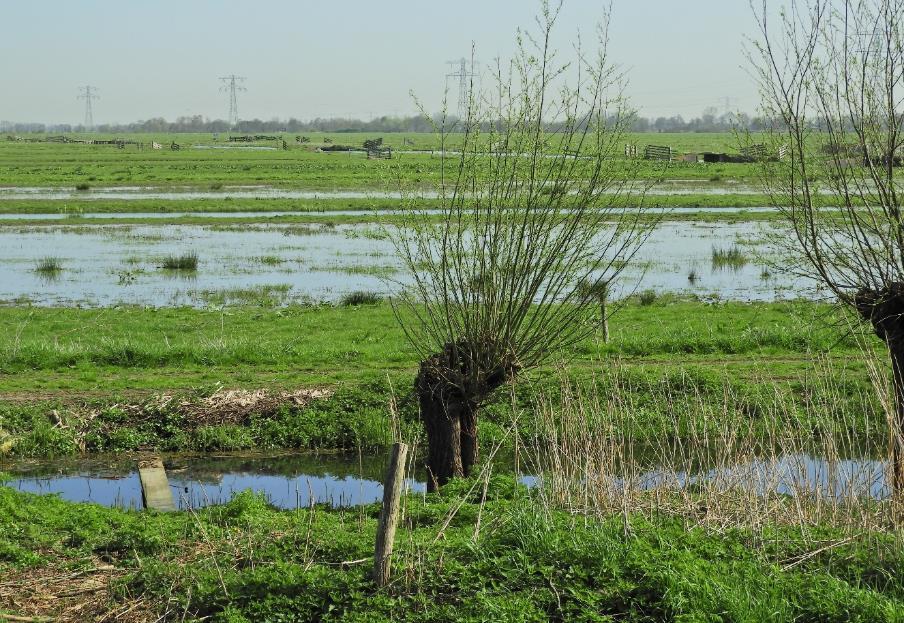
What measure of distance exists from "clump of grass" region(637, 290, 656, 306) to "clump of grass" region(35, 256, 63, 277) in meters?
18.2

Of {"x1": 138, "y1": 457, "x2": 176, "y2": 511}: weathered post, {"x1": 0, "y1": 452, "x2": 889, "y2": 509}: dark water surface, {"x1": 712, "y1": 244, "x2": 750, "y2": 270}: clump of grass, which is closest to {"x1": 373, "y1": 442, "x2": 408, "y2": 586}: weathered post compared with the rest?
{"x1": 0, "y1": 452, "x2": 889, "y2": 509}: dark water surface

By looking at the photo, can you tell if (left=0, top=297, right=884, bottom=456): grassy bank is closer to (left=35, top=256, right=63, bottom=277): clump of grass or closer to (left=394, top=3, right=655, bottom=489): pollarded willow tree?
(left=394, top=3, right=655, bottom=489): pollarded willow tree

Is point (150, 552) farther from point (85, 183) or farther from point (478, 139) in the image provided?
point (85, 183)

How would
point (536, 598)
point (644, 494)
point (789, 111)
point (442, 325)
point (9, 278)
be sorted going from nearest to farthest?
point (536, 598) < point (644, 494) < point (789, 111) < point (442, 325) < point (9, 278)

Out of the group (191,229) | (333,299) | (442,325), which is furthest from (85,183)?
(442,325)

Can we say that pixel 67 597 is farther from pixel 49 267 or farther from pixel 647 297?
pixel 49 267

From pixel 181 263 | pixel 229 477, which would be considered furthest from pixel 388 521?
pixel 181 263

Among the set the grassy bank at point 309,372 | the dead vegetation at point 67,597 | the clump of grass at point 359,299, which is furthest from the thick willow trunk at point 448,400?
the clump of grass at point 359,299

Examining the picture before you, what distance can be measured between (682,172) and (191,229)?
140ft

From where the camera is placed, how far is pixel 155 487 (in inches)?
533

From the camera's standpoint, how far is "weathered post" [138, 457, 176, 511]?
13.0m

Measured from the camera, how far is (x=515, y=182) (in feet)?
39.2

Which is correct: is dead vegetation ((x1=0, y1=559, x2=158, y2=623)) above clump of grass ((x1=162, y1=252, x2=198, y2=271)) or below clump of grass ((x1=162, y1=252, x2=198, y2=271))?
above

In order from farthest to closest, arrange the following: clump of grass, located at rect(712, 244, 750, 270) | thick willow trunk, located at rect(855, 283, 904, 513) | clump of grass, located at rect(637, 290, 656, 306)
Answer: clump of grass, located at rect(712, 244, 750, 270) → clump of grass, located at rect(637, 290, 656, 306) → thick willow trunk, located at rect(855, 283, 904, 513)
